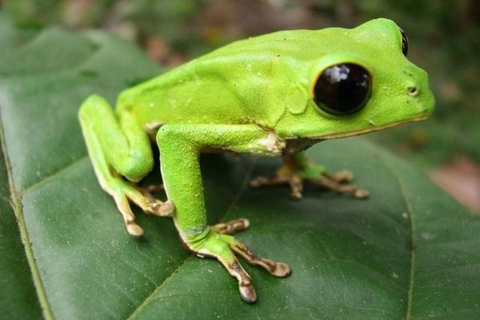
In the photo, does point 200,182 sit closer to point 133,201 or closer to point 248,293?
point 133,201

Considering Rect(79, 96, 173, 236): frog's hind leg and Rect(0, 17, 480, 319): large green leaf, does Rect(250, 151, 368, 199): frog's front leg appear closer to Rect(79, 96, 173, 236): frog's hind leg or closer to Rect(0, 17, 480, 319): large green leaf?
Rect(0, 17, 480, 319): large green leaf

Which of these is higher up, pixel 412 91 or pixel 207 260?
pixel 412 91

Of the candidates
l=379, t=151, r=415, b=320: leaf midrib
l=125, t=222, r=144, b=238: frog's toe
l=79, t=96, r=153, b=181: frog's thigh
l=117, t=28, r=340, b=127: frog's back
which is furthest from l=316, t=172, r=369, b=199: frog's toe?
l=125, t=222, r=144, b=238: frog's toe

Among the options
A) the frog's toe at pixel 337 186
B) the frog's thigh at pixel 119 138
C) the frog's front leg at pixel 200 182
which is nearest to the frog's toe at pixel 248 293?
the frog's front leg at pixel 200 182

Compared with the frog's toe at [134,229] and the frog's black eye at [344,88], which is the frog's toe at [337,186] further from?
the frog's toe at [134,229]

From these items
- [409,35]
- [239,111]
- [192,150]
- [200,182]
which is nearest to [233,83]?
[239,111]
